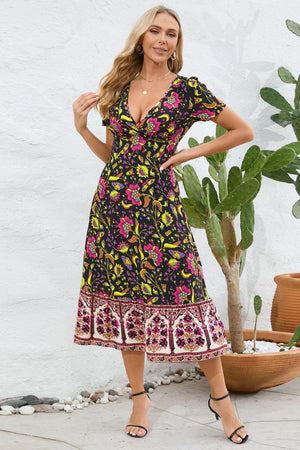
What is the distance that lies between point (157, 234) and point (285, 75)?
1.48 m

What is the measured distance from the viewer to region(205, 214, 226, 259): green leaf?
2.60 metres

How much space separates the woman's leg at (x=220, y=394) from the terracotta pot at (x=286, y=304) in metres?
1.01

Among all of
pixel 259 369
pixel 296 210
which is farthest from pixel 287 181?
pixel 259 369

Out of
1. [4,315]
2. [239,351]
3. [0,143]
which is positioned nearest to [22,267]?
[4,315]

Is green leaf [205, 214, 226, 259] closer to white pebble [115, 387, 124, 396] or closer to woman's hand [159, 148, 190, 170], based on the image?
woman's hand [159, 148, 190, 170]

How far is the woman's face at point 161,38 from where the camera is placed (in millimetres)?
2137

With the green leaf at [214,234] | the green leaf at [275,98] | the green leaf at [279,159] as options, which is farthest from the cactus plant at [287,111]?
the green leaf at [214,234]

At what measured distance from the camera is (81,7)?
2756 mm

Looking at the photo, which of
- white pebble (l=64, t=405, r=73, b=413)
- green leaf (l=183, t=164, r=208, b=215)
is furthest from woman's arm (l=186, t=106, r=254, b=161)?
white pebble (l=64, t=405, r=73, b=413)

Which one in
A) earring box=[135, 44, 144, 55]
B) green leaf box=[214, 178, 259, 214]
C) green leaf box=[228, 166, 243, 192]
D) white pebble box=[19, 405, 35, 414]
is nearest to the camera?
earring box=[135, 44, 144, 55]

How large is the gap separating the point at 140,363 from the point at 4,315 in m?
0.67

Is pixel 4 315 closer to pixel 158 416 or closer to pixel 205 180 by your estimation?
pixel 158 416

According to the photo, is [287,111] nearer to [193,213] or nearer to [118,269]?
[193,213]

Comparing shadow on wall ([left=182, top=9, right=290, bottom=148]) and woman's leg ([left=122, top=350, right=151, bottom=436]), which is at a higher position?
shadow on wall ([left=182, top=9, right=290, bottom=148])
